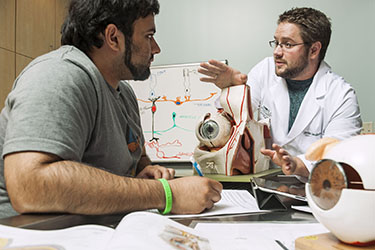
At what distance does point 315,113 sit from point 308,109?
5cm

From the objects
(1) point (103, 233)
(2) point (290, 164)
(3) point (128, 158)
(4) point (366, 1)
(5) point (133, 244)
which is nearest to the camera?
(5) point (133, 244)

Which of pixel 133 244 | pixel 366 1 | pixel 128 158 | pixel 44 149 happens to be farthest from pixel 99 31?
pixel 366 1

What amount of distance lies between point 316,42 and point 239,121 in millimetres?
921

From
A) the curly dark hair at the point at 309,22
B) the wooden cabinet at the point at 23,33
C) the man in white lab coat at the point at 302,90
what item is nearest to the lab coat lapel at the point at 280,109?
the man in white lab coat at the point at 302,90

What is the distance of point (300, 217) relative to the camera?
66cm

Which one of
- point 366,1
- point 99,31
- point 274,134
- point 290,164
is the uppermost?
point 366,1

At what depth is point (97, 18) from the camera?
1026mm

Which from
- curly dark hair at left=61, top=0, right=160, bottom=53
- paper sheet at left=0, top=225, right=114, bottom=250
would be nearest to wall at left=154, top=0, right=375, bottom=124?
curly dark hair at left=61, top=0, right=160, bottom=53

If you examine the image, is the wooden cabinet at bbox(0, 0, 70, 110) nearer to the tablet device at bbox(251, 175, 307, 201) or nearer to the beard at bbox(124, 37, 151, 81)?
the beard at bbox(124, 37, 151, 81)

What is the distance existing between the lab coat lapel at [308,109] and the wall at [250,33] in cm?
78

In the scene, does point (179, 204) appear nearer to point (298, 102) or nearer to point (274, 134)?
point (274, 134)

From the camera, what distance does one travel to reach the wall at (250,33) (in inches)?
98.7

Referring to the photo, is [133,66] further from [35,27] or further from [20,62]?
[35,27]

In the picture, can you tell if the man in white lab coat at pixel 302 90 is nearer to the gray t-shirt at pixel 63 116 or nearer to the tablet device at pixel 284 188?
the tablet device at pixel 284 188
